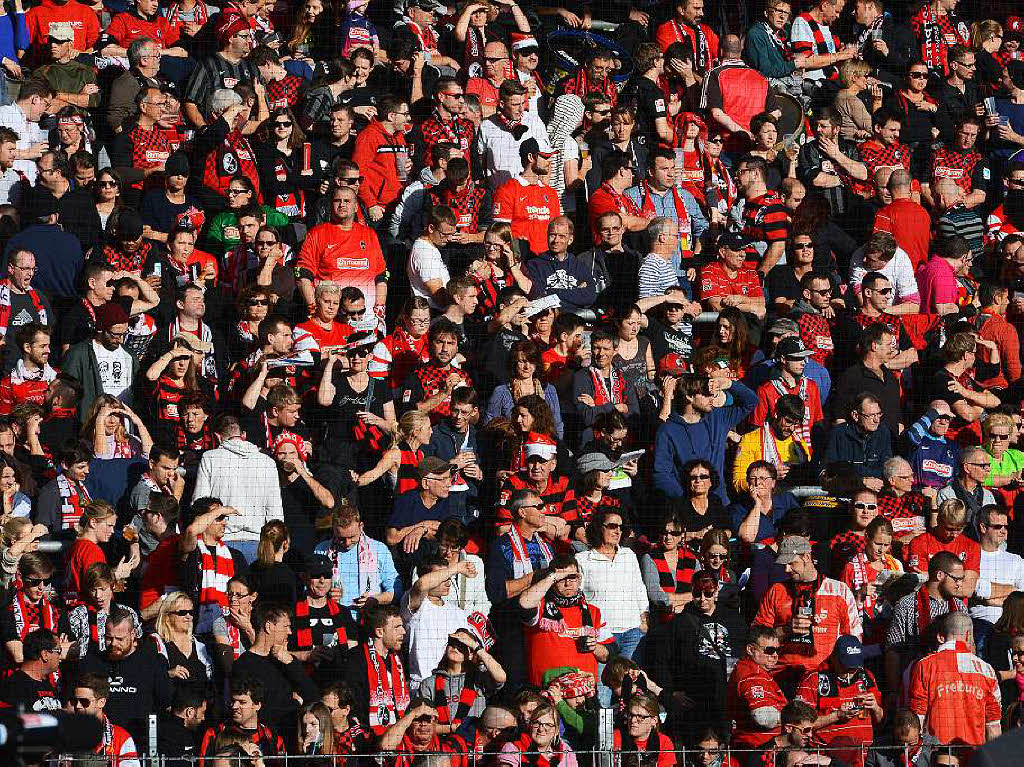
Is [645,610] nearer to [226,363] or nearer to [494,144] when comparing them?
[226,363]

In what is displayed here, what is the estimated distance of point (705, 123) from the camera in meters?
11.6

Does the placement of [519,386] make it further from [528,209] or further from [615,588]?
[528,209]

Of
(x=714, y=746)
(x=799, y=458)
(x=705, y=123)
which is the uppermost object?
(x=705, y=123)

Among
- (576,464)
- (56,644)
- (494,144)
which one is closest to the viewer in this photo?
(56,644)

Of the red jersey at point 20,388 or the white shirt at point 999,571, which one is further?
the white shirt at point 999,571

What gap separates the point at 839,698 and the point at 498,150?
391 centimetres

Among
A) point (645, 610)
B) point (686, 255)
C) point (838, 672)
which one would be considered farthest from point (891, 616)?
point (686, 255)

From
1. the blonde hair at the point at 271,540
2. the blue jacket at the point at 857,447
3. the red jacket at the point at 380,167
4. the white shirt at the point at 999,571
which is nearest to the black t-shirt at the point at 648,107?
the red jacket at the point at 380,167

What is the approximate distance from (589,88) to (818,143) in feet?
4.86

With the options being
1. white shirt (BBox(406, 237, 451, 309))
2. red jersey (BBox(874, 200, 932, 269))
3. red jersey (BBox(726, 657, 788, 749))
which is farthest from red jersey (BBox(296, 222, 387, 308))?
red jersey (BBox(874, 200, 932, 269))

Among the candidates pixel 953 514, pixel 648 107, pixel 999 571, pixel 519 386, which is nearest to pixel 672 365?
pixel 519 386

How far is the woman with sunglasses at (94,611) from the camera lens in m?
7.86

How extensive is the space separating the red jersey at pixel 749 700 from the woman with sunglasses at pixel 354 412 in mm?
2065

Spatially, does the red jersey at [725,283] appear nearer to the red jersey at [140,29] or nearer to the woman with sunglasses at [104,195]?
the woman with sunglasses at [104,195]
